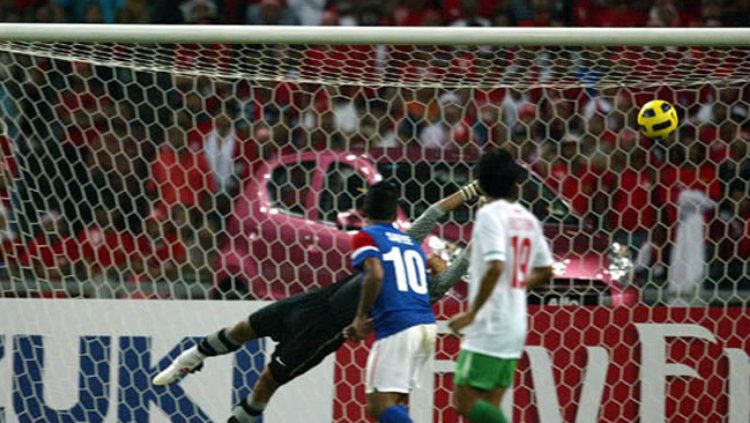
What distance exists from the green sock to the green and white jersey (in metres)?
0.20

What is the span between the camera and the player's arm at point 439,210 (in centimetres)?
746

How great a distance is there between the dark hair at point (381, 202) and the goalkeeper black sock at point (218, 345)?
3.09ft

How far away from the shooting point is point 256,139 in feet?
29.3

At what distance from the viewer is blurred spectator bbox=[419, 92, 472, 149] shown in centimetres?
869

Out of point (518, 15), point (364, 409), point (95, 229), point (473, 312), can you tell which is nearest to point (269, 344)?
point (364, 409)

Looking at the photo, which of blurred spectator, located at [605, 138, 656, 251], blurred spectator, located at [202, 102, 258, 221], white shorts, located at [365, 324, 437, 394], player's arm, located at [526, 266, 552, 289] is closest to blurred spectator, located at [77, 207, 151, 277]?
blurred spectator, located at [202, 102, 258, 221]

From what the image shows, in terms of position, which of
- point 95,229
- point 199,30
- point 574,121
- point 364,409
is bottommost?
point 364,409

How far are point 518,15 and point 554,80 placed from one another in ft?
11.0

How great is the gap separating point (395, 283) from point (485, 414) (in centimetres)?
101

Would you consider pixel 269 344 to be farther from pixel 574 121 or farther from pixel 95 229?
pixel 574 121

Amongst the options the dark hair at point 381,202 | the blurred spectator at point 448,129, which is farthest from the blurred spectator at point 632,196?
the dark hair at point 381,202

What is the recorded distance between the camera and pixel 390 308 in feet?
23.1

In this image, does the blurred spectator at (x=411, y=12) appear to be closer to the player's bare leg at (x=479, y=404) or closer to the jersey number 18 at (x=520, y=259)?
the jersey number 18 at (x=520, y=259)

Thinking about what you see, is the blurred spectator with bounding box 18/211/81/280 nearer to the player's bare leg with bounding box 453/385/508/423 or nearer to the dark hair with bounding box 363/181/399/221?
the dark hair with bounding box 363/181/399/221
